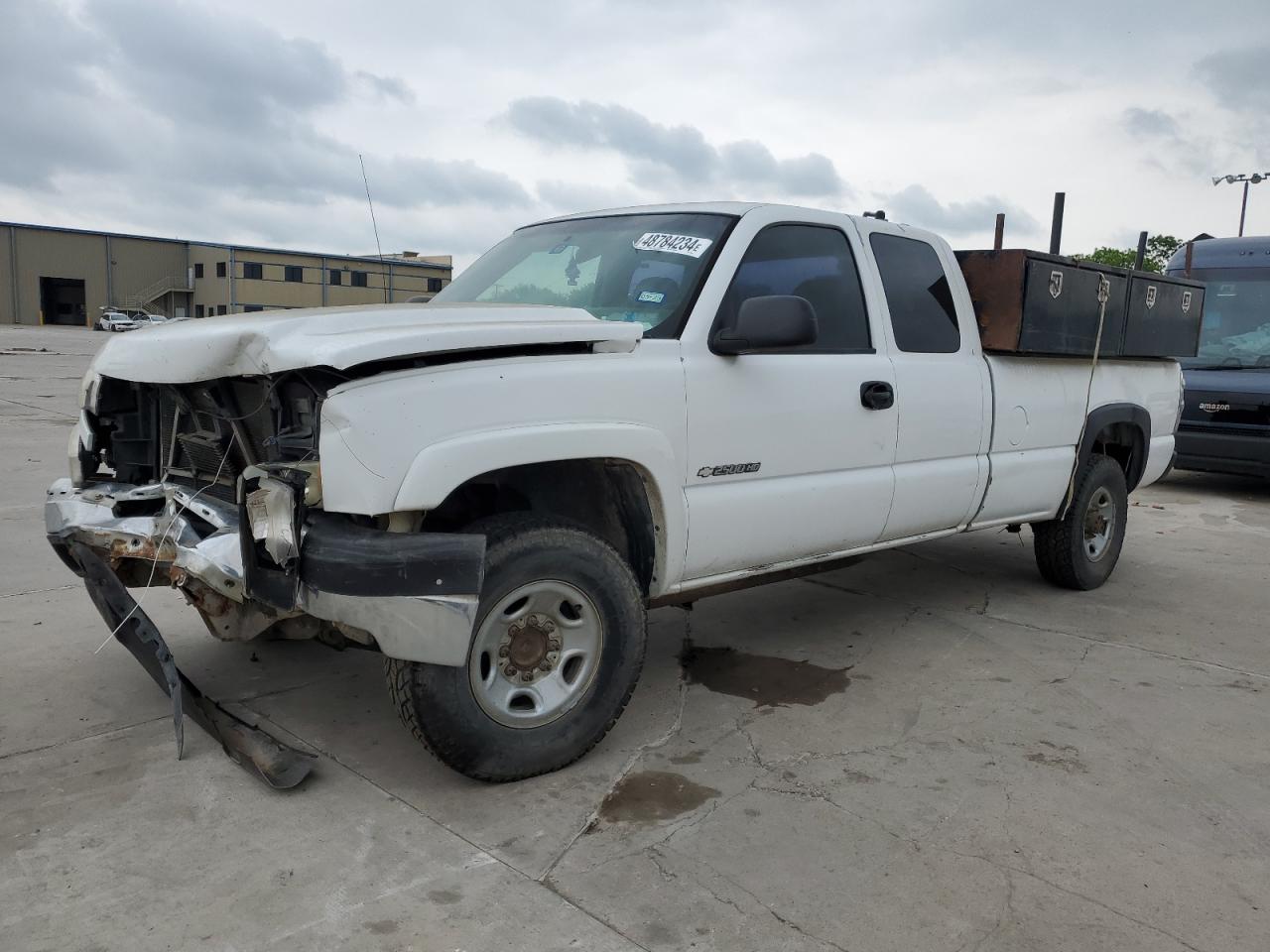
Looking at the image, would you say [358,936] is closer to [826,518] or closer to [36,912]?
[36,912]

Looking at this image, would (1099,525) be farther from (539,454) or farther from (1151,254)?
(1151,254)

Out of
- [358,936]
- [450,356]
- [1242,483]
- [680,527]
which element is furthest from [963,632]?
[1242,483]

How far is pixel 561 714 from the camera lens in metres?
3.36

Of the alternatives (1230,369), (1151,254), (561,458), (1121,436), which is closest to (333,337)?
(561,458)

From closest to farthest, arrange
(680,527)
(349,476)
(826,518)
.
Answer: (349,476), (680,527), (826,518)

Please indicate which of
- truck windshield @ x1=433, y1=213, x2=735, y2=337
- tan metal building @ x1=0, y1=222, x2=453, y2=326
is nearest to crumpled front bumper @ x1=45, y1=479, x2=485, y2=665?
truck windshield @ x1=433, y1=213, x2=735, y2=337

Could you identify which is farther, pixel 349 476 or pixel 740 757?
pixel 740 757

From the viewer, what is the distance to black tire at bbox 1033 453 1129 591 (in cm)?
579

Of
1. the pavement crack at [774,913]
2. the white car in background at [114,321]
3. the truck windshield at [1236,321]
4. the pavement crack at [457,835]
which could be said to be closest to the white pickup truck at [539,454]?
the pavement crack at [457,835]

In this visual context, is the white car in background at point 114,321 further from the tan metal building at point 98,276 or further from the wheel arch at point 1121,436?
the wheel arch at point 1121,436

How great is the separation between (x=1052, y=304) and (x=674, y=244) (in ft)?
7.31

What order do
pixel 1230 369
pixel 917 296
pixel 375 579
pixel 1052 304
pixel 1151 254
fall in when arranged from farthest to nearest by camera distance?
1. pixel 1151 254
2. pixel 1230 369
3. pixel 1052 304
4. pixel 917 296
5. pixel 375 579

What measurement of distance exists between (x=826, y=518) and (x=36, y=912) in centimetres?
288

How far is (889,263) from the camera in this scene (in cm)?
462
